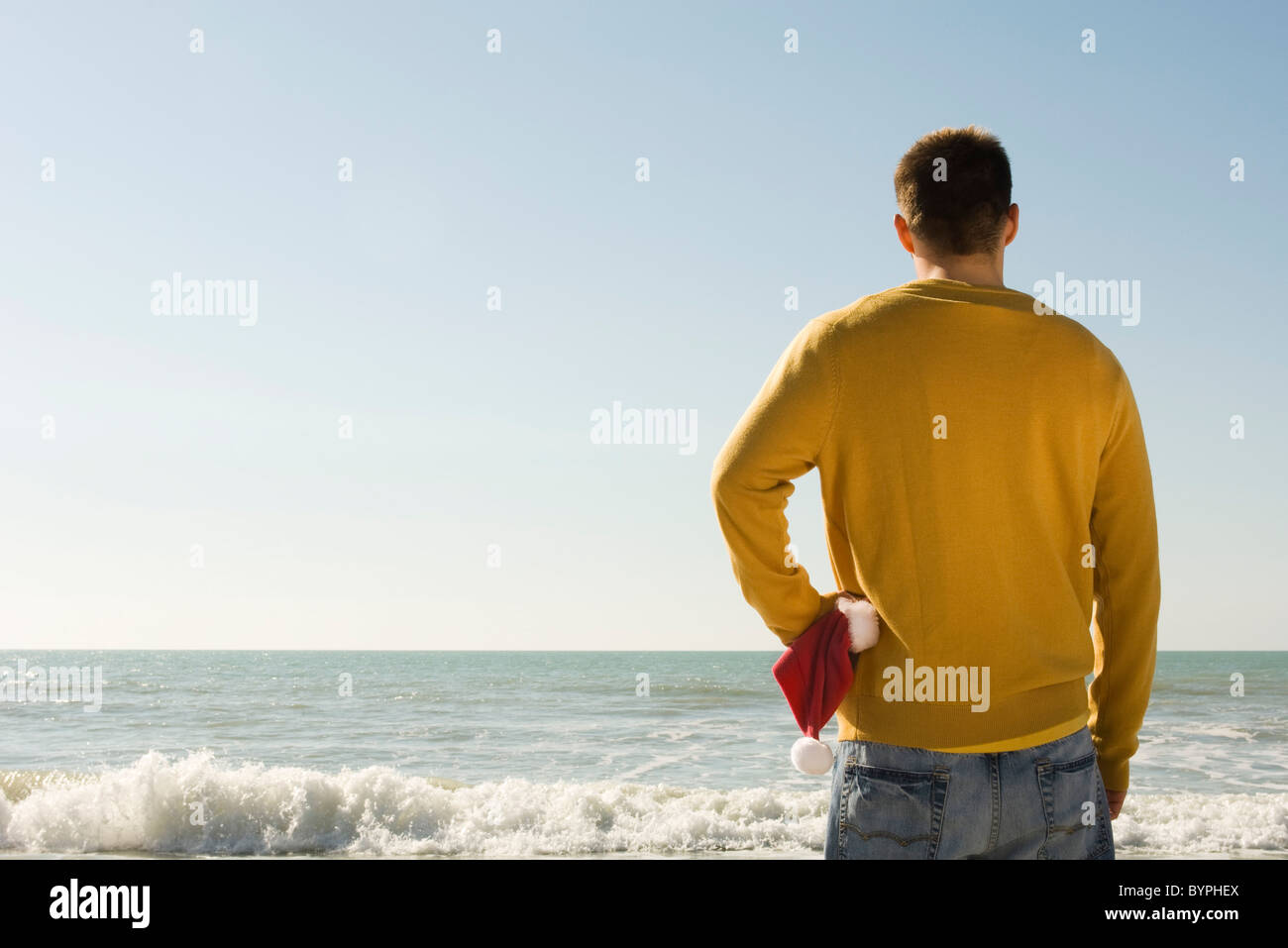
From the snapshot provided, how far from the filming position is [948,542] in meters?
1.46

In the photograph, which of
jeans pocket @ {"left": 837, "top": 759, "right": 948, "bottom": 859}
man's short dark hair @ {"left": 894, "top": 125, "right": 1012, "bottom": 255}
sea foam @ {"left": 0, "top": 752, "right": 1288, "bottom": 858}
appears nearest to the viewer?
jeans pocket @ {"left": 837, "top": 759, "right": 948, "bottom": 859}

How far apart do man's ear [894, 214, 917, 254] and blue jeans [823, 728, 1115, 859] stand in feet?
2.78

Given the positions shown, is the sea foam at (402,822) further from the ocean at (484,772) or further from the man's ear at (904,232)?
the man's ear at (904,232)

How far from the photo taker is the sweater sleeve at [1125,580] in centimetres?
164

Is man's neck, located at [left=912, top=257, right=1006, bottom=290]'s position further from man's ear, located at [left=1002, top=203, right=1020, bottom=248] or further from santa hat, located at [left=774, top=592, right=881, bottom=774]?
santa hat, located at [left=774, top=592, right=881, bottom=774]

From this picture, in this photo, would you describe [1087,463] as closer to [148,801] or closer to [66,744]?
[148,801]

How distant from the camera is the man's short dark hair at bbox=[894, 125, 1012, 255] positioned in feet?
5.23

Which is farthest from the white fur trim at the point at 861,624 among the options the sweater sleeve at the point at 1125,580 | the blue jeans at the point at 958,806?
the sweater sleeve at the point at 1125,580

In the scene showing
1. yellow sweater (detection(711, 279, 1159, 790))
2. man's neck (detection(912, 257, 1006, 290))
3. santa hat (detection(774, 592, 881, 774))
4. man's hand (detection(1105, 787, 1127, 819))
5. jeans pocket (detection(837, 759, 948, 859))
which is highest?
man's neck (detection(912, 257, 1006, 290))

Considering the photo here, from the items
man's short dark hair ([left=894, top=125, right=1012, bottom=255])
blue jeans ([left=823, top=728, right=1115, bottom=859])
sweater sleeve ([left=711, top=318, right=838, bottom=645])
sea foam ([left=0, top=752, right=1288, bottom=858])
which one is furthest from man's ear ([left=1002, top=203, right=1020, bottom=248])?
sea foam ([left=0, top=752, right=1288, bottom=858])

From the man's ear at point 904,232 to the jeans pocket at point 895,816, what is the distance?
2.88 ft

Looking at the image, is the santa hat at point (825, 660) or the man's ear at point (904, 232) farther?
the man's ear at point (904, 232)

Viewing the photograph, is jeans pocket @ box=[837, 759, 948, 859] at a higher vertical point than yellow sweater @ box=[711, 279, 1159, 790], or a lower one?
lower
